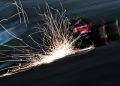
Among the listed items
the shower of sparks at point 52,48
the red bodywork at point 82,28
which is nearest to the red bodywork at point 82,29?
the red bodywork at point 82,28

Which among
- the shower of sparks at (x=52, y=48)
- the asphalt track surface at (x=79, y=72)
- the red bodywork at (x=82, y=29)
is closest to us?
the asphalt track surface at (x=79, y=72)

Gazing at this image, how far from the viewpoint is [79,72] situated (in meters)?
13.6

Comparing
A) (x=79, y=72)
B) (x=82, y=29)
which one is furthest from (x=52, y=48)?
(x=79, y=72)

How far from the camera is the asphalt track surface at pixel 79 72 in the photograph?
12867mm

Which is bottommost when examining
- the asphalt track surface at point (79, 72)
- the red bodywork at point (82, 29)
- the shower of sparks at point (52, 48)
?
the asphalt track surface at point (79, 72)

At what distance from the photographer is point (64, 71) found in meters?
14.0

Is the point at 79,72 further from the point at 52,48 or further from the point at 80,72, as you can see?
the point at 52,48

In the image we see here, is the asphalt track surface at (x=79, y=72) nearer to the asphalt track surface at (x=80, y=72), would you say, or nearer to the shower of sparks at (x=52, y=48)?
the asphalt track surface at (x=80, y=72)

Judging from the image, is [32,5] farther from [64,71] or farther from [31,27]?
[64,71]

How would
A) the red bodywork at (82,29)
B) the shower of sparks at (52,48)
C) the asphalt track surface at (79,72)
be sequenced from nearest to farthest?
the asphalt track surface at (79,72) < the shower of sparks at (52,48) < the red bodywork at (82,29)

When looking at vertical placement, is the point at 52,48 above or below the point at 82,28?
below

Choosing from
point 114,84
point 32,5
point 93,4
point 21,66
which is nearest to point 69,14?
point 93,4

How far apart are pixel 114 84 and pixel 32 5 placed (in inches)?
592

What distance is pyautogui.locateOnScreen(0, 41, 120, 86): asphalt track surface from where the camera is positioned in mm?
12867
